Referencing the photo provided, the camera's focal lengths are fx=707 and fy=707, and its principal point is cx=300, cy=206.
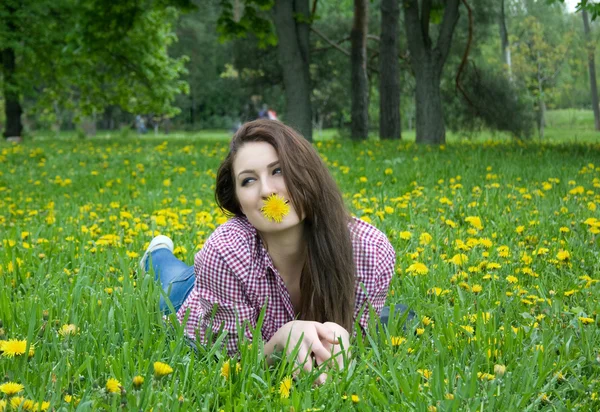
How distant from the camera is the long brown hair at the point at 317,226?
8.27 feet

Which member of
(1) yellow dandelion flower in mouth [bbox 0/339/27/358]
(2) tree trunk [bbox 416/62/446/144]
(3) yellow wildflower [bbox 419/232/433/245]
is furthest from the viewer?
(2) tree trunk [bbox 416/62/446/144]

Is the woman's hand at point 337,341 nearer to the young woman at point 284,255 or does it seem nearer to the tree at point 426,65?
the young woman at point 284,255

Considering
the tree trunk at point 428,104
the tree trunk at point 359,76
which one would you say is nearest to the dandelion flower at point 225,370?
the tree trunk at point 428,104

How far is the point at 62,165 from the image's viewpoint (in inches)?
367

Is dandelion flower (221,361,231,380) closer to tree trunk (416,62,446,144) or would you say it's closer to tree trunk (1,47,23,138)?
tree trunk (416,62,446,144)

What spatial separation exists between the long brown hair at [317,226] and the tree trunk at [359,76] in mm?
13210

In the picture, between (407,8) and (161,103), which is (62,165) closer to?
(407,8)

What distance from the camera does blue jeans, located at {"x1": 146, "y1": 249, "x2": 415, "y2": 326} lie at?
3.10 meters

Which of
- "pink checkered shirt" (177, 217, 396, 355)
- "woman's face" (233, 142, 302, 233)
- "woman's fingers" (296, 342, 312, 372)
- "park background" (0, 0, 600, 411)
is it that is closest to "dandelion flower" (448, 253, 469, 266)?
"park background" (0, 0, 600, 411)

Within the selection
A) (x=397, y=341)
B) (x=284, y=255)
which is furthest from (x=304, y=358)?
(x=284, y=255)

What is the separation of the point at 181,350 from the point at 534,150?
8.12m

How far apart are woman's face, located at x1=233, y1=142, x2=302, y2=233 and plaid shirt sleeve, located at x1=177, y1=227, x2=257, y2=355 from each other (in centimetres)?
12

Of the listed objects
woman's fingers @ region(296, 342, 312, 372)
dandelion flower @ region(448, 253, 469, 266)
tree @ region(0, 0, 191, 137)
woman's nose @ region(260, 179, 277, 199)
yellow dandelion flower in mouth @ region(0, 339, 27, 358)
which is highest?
tree @ region(0, 0, 191, 137)

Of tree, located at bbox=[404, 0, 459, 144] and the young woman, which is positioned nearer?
the young woman
